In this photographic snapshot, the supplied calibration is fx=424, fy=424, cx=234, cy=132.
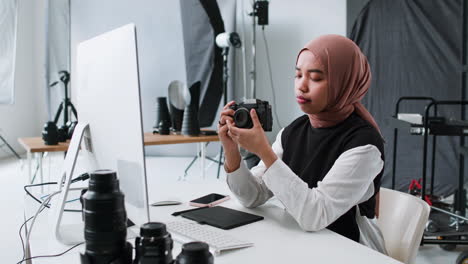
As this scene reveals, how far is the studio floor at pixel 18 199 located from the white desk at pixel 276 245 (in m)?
1.46

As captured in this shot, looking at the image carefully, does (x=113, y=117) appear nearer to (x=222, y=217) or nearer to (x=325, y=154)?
(x=222, y=217)

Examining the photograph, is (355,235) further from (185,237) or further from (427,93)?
(427,93)

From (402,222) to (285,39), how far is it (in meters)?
4.29

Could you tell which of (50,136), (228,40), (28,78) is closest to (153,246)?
(50,136)

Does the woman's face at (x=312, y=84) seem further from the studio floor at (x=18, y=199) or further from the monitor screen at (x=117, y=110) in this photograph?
the studio floor at (x=18, y=199)

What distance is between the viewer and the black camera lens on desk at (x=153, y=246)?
20.6 inches

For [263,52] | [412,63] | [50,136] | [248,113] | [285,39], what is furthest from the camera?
[263,52]

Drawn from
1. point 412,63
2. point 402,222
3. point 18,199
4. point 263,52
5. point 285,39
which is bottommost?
point 18,199

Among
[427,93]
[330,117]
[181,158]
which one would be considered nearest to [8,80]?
[181,158]

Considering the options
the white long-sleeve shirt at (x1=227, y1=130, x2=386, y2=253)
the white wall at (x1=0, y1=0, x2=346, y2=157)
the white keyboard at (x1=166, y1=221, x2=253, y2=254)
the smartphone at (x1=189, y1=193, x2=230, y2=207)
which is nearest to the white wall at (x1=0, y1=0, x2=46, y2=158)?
the white wall at (x1=0, y1=0, x2=346, y2=157)

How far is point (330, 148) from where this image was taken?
114 centimetres

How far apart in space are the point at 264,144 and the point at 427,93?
321cm

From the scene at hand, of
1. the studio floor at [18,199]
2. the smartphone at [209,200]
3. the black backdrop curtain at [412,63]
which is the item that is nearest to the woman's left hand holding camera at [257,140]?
the smartphone at [209,200]

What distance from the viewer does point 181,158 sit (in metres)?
5.52
